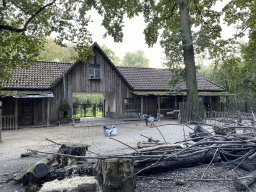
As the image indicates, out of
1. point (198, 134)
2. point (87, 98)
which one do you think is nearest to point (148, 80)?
point (87, 98)

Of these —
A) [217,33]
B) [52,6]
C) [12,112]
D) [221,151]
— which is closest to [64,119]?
[12,112]

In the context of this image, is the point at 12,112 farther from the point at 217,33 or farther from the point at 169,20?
the point at 217,33

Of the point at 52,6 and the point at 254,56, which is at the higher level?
the point at 52,6

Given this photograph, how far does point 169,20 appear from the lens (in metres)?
16.7

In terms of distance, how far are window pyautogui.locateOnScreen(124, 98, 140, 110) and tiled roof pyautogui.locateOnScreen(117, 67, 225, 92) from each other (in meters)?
1.12

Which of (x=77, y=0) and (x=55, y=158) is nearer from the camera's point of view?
(x=55, y=158)

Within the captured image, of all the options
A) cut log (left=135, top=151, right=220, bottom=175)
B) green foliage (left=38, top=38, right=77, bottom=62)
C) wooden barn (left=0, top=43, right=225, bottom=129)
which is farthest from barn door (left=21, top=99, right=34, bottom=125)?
green foliage (left=38, top=38, right=77, bottom=62)

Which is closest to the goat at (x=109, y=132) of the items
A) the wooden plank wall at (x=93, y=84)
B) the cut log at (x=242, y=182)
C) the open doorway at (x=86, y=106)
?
the cut log at (x=242, y=182)

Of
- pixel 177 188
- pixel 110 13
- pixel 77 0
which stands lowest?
pixel 177 188

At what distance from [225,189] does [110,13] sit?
32.5 ft

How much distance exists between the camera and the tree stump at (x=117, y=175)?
3.14 metres

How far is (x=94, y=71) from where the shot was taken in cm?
1578

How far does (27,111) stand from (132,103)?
350 inches

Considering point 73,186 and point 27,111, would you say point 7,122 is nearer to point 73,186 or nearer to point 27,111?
point 27,111
